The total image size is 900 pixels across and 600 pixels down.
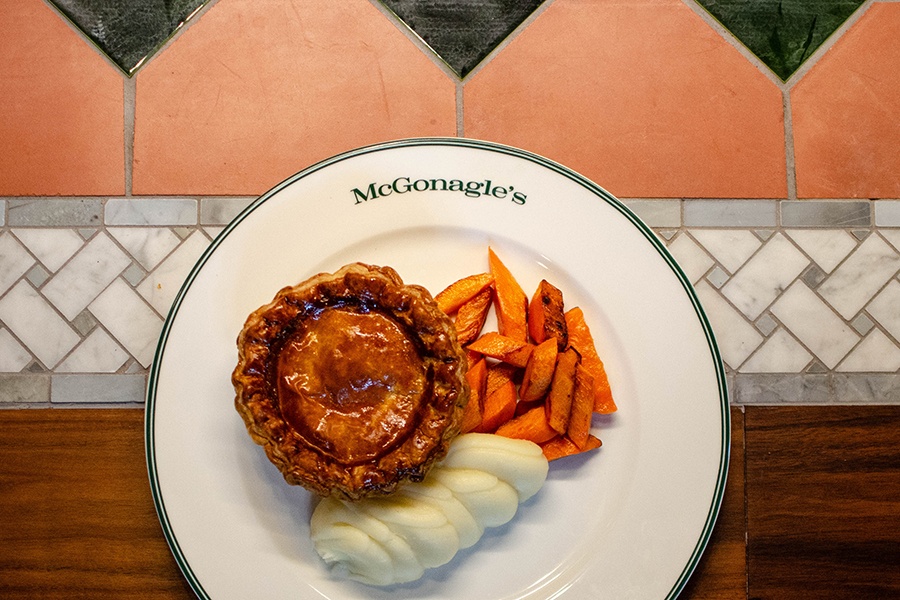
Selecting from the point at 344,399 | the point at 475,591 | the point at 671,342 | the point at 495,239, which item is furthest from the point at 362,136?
the point at 475,591

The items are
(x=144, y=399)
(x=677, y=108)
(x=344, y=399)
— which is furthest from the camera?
(x=677, y=108)

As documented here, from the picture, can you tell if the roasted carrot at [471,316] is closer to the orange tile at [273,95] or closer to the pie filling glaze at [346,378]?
the pie filling glaze at [346,378]

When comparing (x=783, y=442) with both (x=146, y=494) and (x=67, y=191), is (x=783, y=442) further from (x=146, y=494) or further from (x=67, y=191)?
(x=67, y=191)

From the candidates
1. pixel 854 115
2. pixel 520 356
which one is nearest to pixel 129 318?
pixel 520 356

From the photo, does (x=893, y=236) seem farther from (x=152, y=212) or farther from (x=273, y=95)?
(x=152, y=212)

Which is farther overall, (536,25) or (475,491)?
Result: (536,25)

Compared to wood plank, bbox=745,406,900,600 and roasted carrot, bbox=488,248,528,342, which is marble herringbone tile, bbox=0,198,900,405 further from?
roasted carrot, bbox=488,248,528,342
